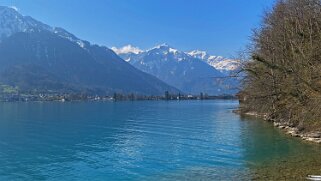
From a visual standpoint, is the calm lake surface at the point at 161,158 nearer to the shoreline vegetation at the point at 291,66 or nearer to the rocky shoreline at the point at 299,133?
the rocky shoreline at the point at 299,133

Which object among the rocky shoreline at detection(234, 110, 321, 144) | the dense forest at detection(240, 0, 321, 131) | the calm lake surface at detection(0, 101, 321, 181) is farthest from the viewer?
the rocky shoreline at detection(234, 110, 321, 144)

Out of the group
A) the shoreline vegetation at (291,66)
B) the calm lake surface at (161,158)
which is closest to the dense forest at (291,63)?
the shoreline vegetation at (291,66)

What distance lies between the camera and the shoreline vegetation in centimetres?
4022

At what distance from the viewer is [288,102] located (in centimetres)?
5659

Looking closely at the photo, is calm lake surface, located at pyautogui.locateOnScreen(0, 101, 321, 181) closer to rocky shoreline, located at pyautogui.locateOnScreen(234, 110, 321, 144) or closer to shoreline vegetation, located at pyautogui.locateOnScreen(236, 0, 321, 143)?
rocky shoreline, located at pyautogui.locateOnScreen(234, 110, 321, 144)

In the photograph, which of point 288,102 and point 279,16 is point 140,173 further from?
point 279,16

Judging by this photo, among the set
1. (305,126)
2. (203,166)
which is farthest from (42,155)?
(305,126)

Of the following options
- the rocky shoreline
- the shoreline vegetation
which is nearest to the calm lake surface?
the rocky shoreline

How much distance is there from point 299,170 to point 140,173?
1169cm

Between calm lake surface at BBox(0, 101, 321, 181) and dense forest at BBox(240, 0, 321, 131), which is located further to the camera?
dense forest at BBox(240, 0, 321, 131)

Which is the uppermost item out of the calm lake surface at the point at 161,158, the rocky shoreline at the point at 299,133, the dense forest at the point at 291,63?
the dense forest at the point at 291,63

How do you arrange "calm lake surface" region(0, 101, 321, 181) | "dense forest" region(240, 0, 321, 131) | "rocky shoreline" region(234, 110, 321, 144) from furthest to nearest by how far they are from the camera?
"rocky shoreline" region(234, 110, 321, 144) → "dense forest" region(240, 0, 321, 131) → "calm lake surface" region(0, 101, 321, 181)

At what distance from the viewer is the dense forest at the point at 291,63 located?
40.1 meters

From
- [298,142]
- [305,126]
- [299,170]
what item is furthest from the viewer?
[305,126]
